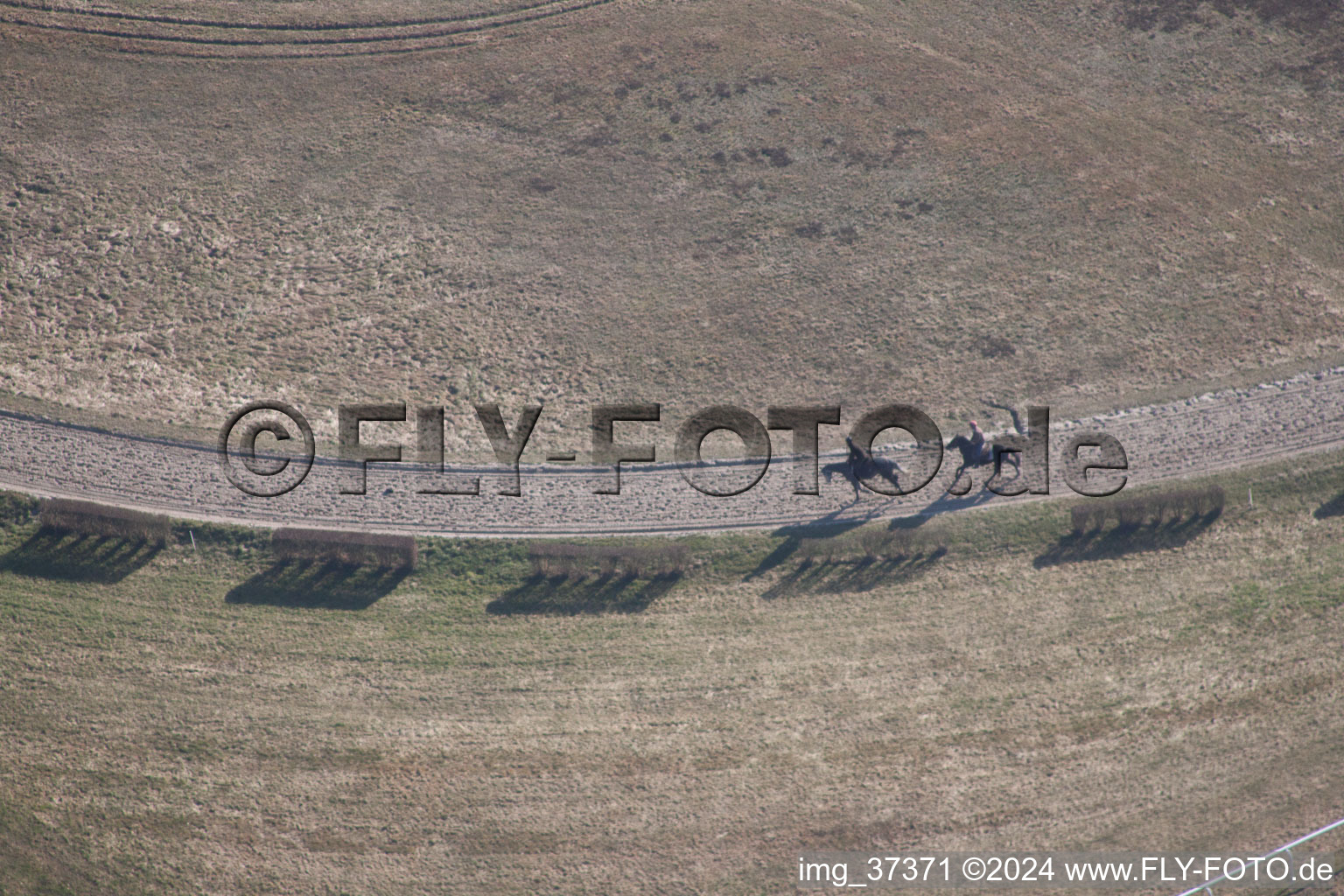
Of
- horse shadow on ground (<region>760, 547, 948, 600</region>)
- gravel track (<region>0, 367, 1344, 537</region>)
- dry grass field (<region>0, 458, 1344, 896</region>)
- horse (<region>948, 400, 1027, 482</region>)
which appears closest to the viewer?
dry grass field (<region>0, 458, 1344, 896</region>)

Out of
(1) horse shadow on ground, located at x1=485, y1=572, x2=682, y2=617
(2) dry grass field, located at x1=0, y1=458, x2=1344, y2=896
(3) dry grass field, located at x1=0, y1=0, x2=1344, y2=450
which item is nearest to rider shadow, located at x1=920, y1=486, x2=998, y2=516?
(2) dry grass field, located at x1=0, y1=458, x2=1344, y2=896

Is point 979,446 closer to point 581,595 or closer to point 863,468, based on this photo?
point 863,468

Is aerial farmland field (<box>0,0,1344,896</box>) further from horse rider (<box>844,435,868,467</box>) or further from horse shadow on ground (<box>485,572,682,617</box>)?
horse rider (<box>844,435,868,467</box>)

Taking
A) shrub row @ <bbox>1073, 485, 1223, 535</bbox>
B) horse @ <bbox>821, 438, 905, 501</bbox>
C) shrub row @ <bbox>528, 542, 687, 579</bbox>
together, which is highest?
horse @ <bbox>821, 438, 905, 501</bbox>

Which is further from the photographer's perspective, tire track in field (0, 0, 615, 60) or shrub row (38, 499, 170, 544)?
tire track in field (0, 0, 615, 60)

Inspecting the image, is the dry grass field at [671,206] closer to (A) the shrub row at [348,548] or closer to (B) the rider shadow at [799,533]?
(A) the shrub row at [348,548]

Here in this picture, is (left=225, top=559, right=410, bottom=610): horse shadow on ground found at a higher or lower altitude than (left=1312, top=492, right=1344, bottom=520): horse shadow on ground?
lower

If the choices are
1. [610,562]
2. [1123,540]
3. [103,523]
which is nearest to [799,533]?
[610,562]

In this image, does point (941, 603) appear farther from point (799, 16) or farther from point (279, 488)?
point (799, 16)
